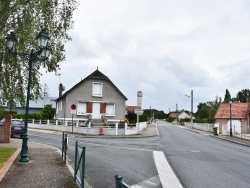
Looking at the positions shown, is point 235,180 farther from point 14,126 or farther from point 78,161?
point 14,126

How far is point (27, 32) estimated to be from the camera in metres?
12.2

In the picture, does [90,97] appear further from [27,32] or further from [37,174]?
[37,174]

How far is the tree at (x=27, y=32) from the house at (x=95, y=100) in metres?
23.4

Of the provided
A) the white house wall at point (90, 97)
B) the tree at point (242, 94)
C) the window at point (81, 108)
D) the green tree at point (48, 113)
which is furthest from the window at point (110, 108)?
the tree at point (242, 94)

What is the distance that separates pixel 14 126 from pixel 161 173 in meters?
16.4

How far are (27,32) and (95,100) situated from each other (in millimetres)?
27683

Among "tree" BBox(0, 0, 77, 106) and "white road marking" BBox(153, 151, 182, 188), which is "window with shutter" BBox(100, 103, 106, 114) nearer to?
"tree" BBox(0, 0, 77, 106)

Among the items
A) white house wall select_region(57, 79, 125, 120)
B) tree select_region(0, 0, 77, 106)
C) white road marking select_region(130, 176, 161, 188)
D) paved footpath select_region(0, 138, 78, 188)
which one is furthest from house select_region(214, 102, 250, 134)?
white road marking select_region(130, 176, 161, 188)

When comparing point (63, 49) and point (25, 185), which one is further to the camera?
point (63, 49)

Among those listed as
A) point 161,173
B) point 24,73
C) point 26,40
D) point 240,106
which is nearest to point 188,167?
point 161,173

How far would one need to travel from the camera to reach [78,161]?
7.81m

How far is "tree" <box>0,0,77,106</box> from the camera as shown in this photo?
1241cm

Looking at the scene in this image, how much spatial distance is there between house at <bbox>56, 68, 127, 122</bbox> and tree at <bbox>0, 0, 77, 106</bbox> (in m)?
23.4

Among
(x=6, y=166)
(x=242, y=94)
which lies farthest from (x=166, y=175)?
(x=242, y=94)
